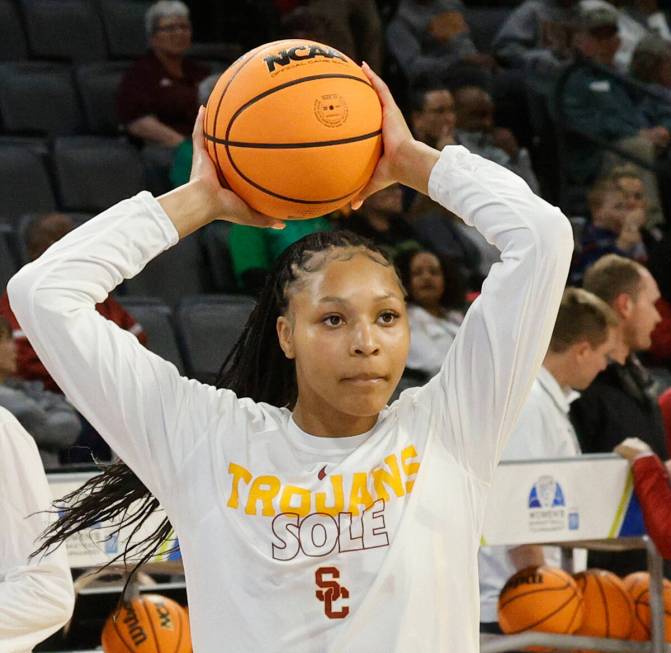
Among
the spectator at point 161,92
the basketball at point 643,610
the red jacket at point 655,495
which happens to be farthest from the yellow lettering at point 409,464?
the spectator at point 161,92

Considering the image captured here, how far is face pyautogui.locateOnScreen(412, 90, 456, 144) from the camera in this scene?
7758 mm

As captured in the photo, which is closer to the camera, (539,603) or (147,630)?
(147,630)

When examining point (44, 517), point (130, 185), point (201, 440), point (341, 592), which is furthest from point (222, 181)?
point (130, 185)

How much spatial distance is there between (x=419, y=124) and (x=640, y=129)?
62.1 inches

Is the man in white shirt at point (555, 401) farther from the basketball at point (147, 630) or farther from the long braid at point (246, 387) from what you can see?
the long braid at point (246, 387)

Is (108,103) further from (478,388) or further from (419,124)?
(478,388)

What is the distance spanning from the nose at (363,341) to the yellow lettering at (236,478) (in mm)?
286

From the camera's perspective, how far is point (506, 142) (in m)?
8.27

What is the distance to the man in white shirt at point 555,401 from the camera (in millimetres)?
4914

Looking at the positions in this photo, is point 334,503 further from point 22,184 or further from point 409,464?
point 22,184

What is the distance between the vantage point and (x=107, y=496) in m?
2.79

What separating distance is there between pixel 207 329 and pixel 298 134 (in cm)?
400

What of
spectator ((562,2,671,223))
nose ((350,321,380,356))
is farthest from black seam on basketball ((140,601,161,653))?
spectator ((562,2,671,223))

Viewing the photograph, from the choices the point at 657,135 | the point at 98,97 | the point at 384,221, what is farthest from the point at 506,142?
the point at 98,97
